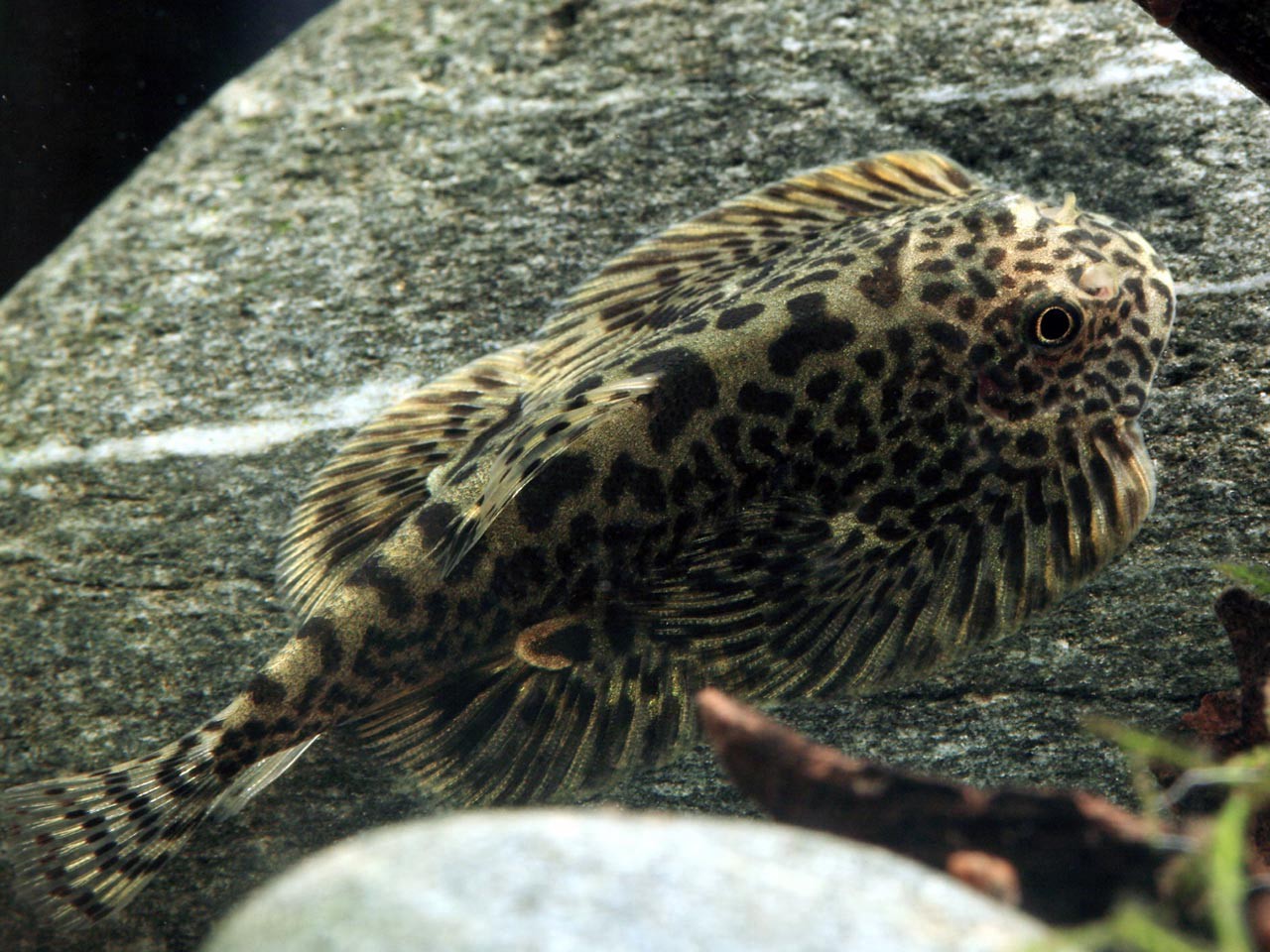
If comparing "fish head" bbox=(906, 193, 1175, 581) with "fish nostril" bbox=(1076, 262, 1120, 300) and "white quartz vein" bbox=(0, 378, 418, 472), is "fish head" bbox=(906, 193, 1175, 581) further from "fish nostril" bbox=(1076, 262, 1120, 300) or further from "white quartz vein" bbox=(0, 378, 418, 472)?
"white quartz vein" bbox=(0, 378, 418, 472)

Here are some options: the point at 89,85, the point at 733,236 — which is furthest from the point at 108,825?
the point at 89,85

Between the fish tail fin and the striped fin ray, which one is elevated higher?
the striped fin ray

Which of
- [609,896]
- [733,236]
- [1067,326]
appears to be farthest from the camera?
Answer: [733,236]

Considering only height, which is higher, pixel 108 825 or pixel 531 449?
pixel 531 449

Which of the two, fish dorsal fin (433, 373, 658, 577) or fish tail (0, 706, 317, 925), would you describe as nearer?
fish dorsal fin (433, 373, 658, 577)

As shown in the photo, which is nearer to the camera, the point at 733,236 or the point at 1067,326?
the point at 1067,326

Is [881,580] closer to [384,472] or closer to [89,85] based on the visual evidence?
[384,472]

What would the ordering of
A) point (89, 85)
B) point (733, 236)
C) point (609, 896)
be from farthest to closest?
point (89, 85) → point (733, 236) → point (609, 896)

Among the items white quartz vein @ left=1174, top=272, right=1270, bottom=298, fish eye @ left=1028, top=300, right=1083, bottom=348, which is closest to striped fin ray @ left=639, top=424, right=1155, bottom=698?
fish eye @ left=1028, top=300, right=1083, bottom=348

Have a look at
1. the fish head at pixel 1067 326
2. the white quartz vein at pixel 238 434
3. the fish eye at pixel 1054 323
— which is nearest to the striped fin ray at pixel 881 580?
the fish head at pixel 1067 326
